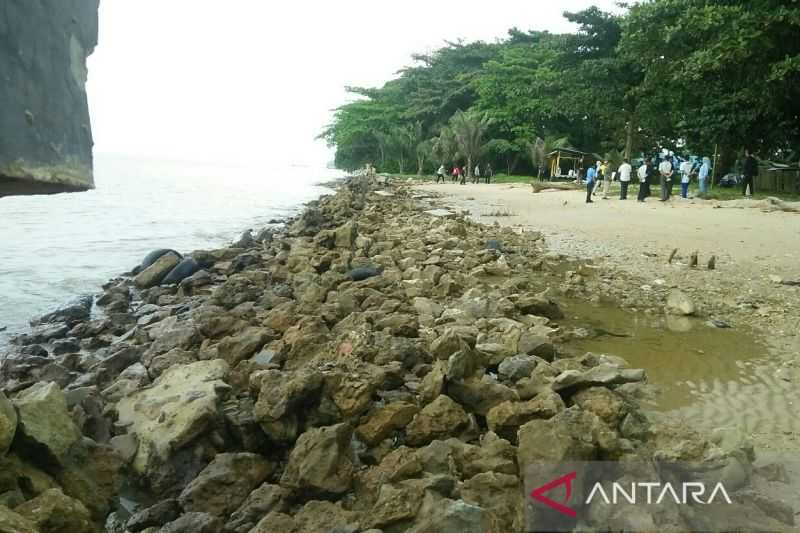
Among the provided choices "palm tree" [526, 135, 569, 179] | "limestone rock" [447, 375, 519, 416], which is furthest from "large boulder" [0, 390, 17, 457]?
"palm tree" [526, 135, 569, 179]

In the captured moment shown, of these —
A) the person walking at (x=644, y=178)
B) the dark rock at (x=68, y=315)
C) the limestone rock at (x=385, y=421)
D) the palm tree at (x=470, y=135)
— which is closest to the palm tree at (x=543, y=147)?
the palm tree at (x=470, y=135)

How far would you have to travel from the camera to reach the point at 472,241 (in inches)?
380

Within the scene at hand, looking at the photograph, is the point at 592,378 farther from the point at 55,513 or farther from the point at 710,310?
the point at 710,310

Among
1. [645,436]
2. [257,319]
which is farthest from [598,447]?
[257,319]

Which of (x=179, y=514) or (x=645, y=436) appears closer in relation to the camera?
(x=179, y=514)

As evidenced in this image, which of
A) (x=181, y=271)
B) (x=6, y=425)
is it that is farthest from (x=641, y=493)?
(x=181, y=271)

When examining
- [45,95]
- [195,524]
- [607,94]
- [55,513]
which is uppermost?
[607,94]

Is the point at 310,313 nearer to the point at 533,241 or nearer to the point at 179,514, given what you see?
the point at 179,514

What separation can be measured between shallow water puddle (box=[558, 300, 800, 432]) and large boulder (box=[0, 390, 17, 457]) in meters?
3.25

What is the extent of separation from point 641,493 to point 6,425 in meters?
2.51

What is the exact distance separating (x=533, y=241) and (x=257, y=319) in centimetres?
617

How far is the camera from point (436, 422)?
9.42 ft

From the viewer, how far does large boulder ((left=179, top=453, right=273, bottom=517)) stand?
248 cm

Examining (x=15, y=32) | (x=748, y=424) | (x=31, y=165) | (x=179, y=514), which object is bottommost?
(x=179, y=514)
